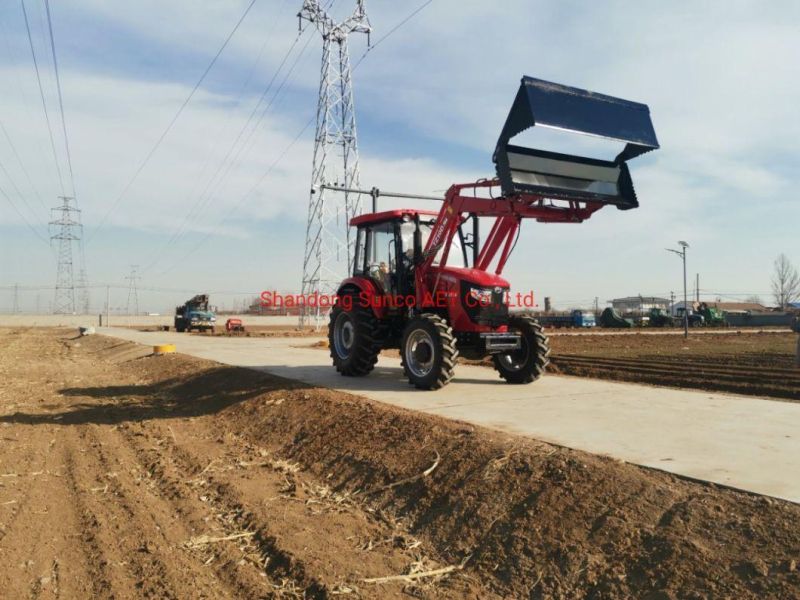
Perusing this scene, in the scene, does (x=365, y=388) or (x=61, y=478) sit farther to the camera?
(x=365, y=388)

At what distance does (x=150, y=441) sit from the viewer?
7199mm

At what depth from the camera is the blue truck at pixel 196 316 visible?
43375 millimetres

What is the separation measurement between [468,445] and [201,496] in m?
2.40

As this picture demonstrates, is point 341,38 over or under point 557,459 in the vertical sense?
over

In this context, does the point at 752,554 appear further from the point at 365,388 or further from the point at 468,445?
the point at 365,388

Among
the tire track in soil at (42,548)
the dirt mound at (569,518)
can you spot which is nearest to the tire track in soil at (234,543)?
the tire track in soil at (42,548)

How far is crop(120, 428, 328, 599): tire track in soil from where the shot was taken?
3.59 m

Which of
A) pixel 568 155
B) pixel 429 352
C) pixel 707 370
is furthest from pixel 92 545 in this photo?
pixel 707 370

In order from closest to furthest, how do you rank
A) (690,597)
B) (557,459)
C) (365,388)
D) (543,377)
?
(690,597)
(557,459)
(365,388)
(543,377)

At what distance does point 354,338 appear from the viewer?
34.1ft

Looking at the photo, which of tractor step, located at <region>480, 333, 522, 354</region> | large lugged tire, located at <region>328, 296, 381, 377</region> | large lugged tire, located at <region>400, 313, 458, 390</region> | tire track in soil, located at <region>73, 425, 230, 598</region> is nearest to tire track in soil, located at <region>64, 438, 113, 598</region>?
tire track in soil, located at <region>73, 425, 230, 598</region>

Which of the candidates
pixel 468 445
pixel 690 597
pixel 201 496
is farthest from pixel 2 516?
pixel 690 597

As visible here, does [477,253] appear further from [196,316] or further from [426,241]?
[196,316]

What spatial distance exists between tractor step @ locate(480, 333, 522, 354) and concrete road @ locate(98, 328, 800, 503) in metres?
0.62
